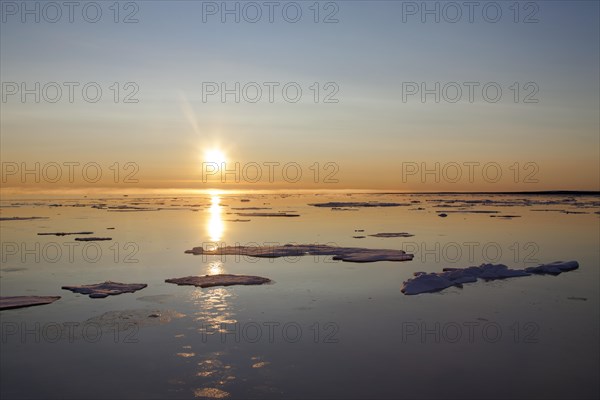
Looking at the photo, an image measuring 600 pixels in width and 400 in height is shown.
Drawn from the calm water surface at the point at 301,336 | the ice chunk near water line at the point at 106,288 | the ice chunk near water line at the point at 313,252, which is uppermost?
the ice chunk near water line at the point at 313,252

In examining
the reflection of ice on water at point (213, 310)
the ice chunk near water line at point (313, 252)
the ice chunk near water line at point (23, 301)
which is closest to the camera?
the reflection of ice on water at point (213, 310)

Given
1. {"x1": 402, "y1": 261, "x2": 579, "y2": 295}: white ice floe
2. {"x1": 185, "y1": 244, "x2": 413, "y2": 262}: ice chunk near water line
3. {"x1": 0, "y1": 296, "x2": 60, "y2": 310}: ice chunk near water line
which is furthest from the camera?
{"x1": 185, "y1": 244, "x2": 413, "y2": 262}: ice chunk near water line

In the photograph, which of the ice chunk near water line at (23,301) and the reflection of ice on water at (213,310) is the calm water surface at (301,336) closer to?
the reflection of ice on water at (213,310)

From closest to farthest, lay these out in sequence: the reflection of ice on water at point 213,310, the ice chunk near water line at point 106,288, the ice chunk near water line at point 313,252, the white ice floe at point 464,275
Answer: the reflection of ice on water at point 213,310 → the ice chunk near water line at point 106,288 → the white ice floe at point 464,275 → the ice chunk near water line at point 313,252

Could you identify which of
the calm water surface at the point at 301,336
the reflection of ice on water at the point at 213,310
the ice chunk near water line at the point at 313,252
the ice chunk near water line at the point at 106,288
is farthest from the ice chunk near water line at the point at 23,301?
the ice chunk near water line at the point at 313,252

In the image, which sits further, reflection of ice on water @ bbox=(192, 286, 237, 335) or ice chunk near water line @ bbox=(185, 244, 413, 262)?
ice chunk near water line @ bbox=(185, 244, 413, 262)

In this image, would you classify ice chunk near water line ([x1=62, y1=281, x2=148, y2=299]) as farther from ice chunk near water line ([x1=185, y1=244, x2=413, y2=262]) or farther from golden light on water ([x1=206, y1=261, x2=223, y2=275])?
ice chunk near water line ([x1=185, y1=244, x2=413, y2=262])

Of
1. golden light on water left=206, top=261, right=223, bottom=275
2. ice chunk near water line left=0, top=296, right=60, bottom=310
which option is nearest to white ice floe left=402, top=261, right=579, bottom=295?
golden light on water left=206, top=261, right=223, bottom=275

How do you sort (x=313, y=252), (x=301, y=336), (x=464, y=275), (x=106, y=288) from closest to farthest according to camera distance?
(x=301, y=336) → (x=106, y=288) → (x=464, y=275) → (x=313, y=252)

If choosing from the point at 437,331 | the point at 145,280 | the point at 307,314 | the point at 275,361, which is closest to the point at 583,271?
the point at 437,331

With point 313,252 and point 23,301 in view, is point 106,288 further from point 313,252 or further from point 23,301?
point 313,252

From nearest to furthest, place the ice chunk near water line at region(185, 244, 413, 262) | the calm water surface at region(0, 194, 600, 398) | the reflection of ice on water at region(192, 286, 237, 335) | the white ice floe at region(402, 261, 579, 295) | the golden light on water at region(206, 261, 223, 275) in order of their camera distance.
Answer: the calm water surface at region(0, 194, 600, 398) < the reflection of ice on water at region(192, 286, 237, 335) < the white ice floe at region(402, 261, 579, 295) < the golden light on water at region(206, 261, 223, 275) < the ice chunk near water line at region(185, 244, 413, 262)

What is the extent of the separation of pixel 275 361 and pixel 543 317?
15.6 ft

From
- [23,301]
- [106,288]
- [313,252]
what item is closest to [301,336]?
[106,288]
